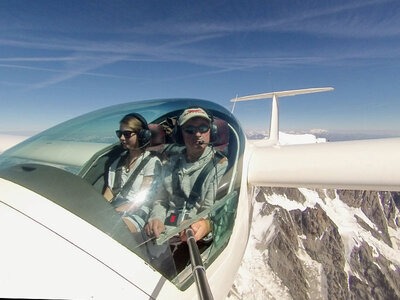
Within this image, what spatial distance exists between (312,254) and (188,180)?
100342 millimetres

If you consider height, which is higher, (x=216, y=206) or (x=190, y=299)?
(x=216, y=206)

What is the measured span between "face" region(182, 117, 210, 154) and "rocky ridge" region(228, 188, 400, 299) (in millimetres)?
58983

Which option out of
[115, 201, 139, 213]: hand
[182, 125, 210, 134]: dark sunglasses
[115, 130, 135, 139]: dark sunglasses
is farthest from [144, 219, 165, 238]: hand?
[182, 125, 210, 134]: dark sunglasses

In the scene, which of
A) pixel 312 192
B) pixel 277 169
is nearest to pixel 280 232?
pixel 312 192

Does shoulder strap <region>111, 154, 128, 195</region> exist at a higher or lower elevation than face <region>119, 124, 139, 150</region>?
lower

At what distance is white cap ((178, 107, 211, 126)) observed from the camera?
76.1 inches

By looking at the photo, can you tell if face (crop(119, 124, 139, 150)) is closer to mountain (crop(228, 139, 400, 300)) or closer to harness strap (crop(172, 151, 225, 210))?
harness strap (crop(172, 151, 225, 210))

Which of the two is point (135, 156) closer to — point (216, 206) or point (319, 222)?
point (216, 206)

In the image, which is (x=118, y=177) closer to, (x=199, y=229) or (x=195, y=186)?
(x=195, y=186)

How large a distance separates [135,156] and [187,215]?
22.4 inches

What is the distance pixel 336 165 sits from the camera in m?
2.34

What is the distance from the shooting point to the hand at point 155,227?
1281mm

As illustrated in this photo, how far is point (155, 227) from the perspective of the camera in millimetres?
1304

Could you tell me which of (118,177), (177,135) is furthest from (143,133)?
(118,177)
